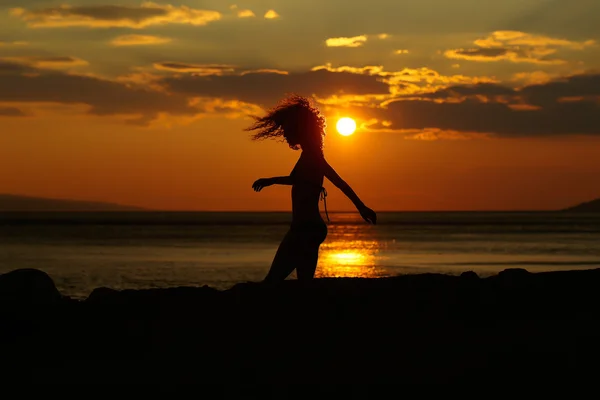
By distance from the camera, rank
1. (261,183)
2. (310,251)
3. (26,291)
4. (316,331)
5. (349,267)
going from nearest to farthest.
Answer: (316,331) → (261,183) → (310,251) → (26,291) → (349,267)

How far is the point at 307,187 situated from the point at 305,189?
0.08 feet

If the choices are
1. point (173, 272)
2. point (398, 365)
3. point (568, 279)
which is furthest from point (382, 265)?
point (398, 365)

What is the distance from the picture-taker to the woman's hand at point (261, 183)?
7.92 metres

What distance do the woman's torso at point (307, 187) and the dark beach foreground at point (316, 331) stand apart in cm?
65

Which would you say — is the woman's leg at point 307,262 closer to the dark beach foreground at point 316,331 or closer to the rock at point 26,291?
the dark beach foreground at point 316,331

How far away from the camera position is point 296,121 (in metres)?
8.43

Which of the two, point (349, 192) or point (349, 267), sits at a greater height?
point (349, 192)

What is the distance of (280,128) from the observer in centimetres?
862

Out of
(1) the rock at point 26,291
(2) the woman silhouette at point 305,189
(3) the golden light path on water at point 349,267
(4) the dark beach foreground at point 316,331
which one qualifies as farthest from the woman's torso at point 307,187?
(3) the golden light path on water at point 349,267

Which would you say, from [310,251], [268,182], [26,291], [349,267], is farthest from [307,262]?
[349,267]

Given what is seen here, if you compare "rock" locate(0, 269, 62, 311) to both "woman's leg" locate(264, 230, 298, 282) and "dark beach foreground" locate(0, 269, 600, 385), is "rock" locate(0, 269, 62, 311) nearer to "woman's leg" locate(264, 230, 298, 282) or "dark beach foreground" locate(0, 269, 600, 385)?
"dark beach foreground" locate(0, 269, 600, 385)

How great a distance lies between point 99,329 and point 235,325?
126 cm

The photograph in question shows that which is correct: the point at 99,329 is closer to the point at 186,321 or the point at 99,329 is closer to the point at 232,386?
the point at 186,321

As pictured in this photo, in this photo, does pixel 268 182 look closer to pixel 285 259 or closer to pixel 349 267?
pixel 285 259
